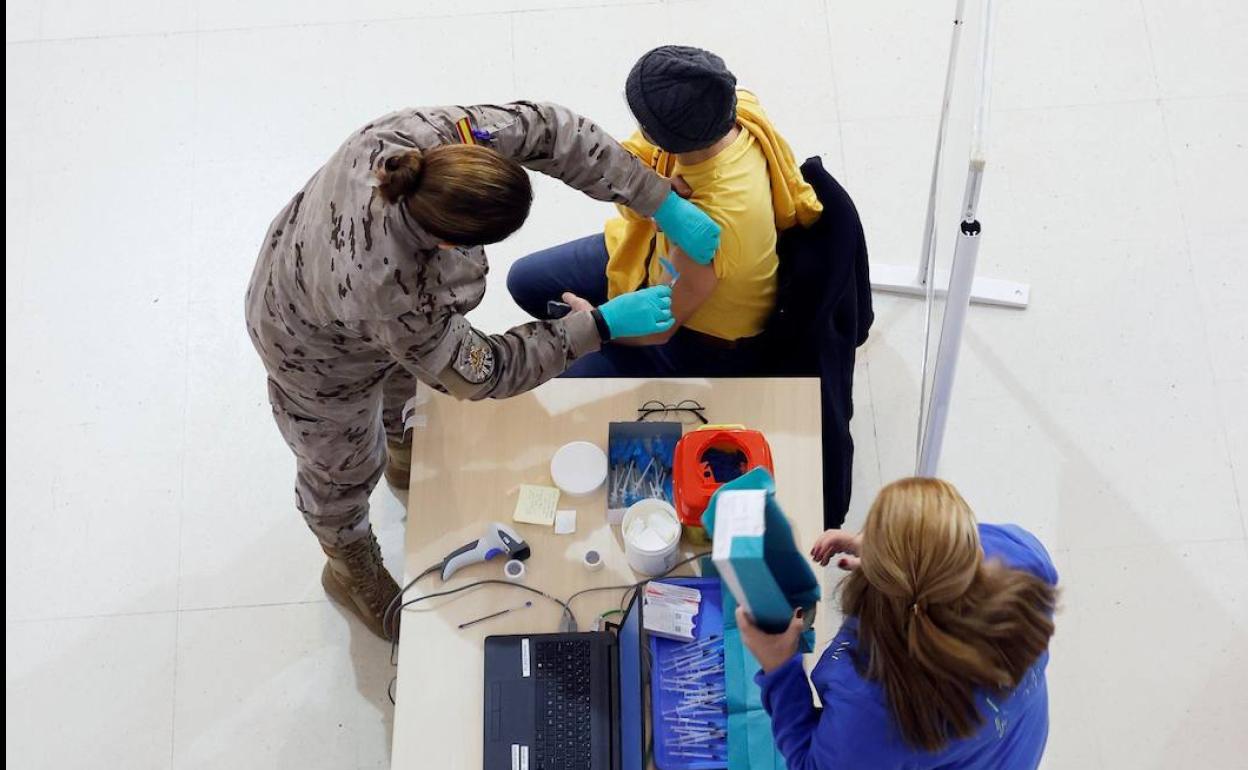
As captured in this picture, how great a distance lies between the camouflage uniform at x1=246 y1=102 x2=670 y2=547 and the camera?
5.50ft

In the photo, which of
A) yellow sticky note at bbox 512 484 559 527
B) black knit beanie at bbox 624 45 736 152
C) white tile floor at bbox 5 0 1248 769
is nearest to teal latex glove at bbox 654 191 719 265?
black knit beanie at bbox 624 45 736 152

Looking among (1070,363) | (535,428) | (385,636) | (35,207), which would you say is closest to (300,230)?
(535,428)

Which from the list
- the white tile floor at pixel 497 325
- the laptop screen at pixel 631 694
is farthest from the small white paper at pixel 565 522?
the white tile floor at pixel 497 325

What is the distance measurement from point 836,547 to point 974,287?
1.33 m

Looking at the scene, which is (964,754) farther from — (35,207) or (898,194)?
(35,207)

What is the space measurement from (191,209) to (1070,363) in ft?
8.26

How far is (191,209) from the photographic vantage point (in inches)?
125

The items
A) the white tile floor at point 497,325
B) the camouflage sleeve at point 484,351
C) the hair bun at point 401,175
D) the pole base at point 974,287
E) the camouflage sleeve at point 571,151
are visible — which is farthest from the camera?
the pole base at point 974,287

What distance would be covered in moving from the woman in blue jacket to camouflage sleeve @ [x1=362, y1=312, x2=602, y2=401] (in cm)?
61

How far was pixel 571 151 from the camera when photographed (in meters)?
1.95

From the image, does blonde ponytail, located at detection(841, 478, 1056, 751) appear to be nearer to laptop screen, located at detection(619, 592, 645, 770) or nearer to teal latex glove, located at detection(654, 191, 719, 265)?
laptop screen, located at detection(619, 592, 645, 770)

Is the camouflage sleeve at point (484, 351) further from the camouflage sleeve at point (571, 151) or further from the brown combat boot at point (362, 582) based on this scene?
the brown combat boot at point (362, 582)

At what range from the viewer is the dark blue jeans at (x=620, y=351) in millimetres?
2332

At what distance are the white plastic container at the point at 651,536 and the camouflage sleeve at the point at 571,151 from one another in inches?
22.0
